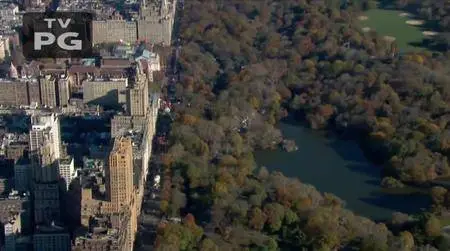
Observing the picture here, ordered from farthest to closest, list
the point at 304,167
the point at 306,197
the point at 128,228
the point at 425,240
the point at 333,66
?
1. the point at 333,66
2. the point at 304,167
3. the point at 306,197
4. the point at 425,240
5. the point at 128,228

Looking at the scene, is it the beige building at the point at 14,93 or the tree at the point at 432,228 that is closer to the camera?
the tree at the point at 432,228

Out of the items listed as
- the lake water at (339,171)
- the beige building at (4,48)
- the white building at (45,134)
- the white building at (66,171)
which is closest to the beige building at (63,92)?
the white building at (45,134)

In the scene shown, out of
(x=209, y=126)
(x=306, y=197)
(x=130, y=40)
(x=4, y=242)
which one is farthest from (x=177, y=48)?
(x=4, y=242)

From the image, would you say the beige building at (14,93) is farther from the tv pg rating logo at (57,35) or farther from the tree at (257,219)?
the tree at (257,219)

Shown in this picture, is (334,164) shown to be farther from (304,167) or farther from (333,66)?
(333,66)

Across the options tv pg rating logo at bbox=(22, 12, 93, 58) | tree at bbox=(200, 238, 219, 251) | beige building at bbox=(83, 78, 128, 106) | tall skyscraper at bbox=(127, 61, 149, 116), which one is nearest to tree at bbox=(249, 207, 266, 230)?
tree at bbox=(200, 238, 219, 251)

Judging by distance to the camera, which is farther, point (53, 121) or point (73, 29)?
point (73, 29)

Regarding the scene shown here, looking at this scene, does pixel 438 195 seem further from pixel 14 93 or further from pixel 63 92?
pixel 14 93
